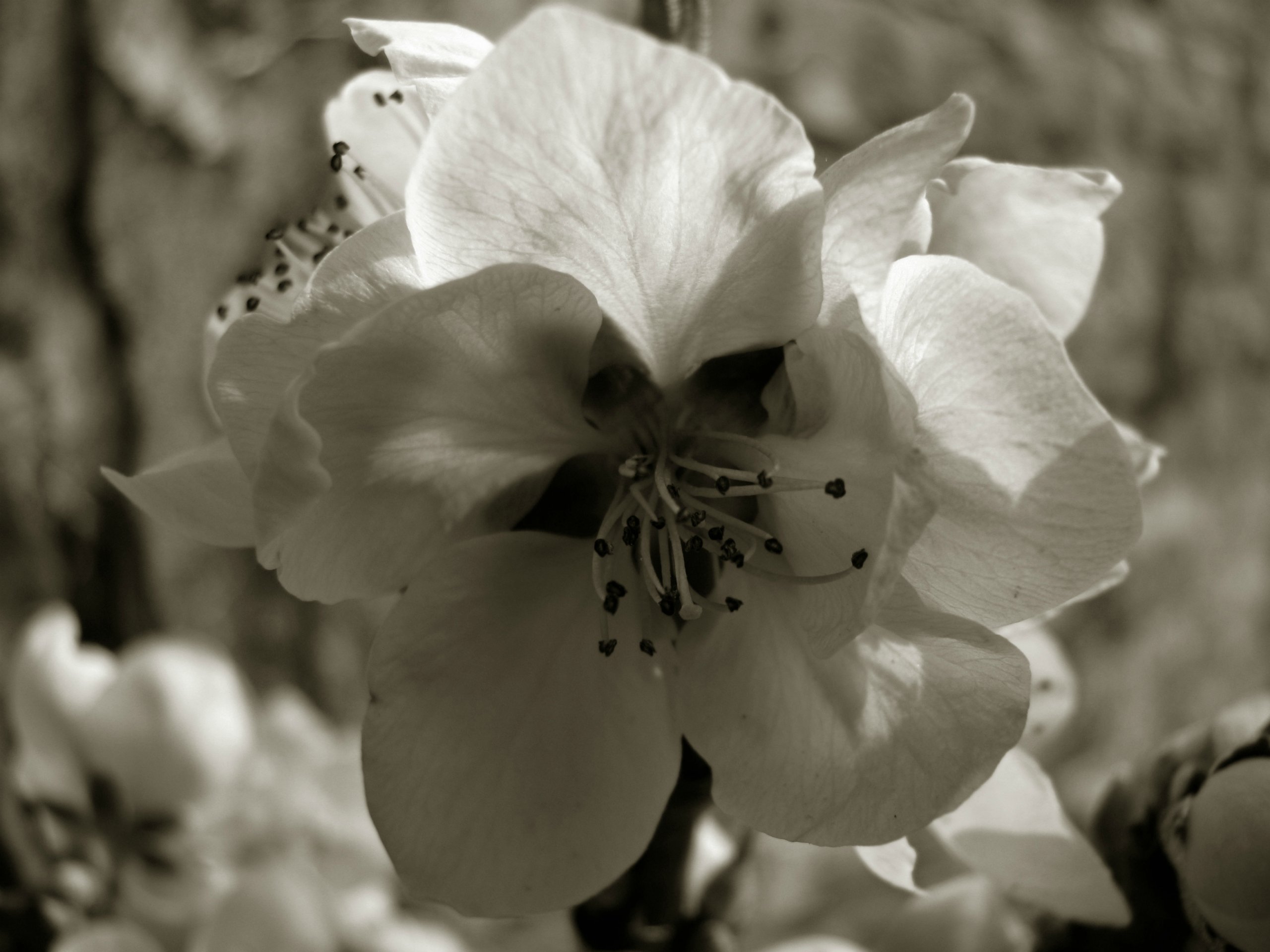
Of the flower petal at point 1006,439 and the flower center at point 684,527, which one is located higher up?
the flower petal at point 1006,439

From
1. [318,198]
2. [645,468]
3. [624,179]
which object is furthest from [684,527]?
[318,198]

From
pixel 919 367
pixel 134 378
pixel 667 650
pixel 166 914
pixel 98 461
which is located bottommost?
pixel 98 461

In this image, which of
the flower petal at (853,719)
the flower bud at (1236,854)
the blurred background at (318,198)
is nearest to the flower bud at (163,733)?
the flower petal at (853,719)

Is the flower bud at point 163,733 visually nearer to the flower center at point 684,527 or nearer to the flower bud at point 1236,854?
the flower center at point 684,527

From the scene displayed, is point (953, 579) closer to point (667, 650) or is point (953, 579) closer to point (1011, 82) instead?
point (667, 650)

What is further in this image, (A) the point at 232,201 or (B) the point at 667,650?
(A) the point at 232,201

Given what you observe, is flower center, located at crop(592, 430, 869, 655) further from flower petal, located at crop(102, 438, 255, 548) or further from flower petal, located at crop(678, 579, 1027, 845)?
flower petal, located at crop(102, 438, 255, 548)

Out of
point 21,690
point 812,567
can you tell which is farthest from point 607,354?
point 21,690
